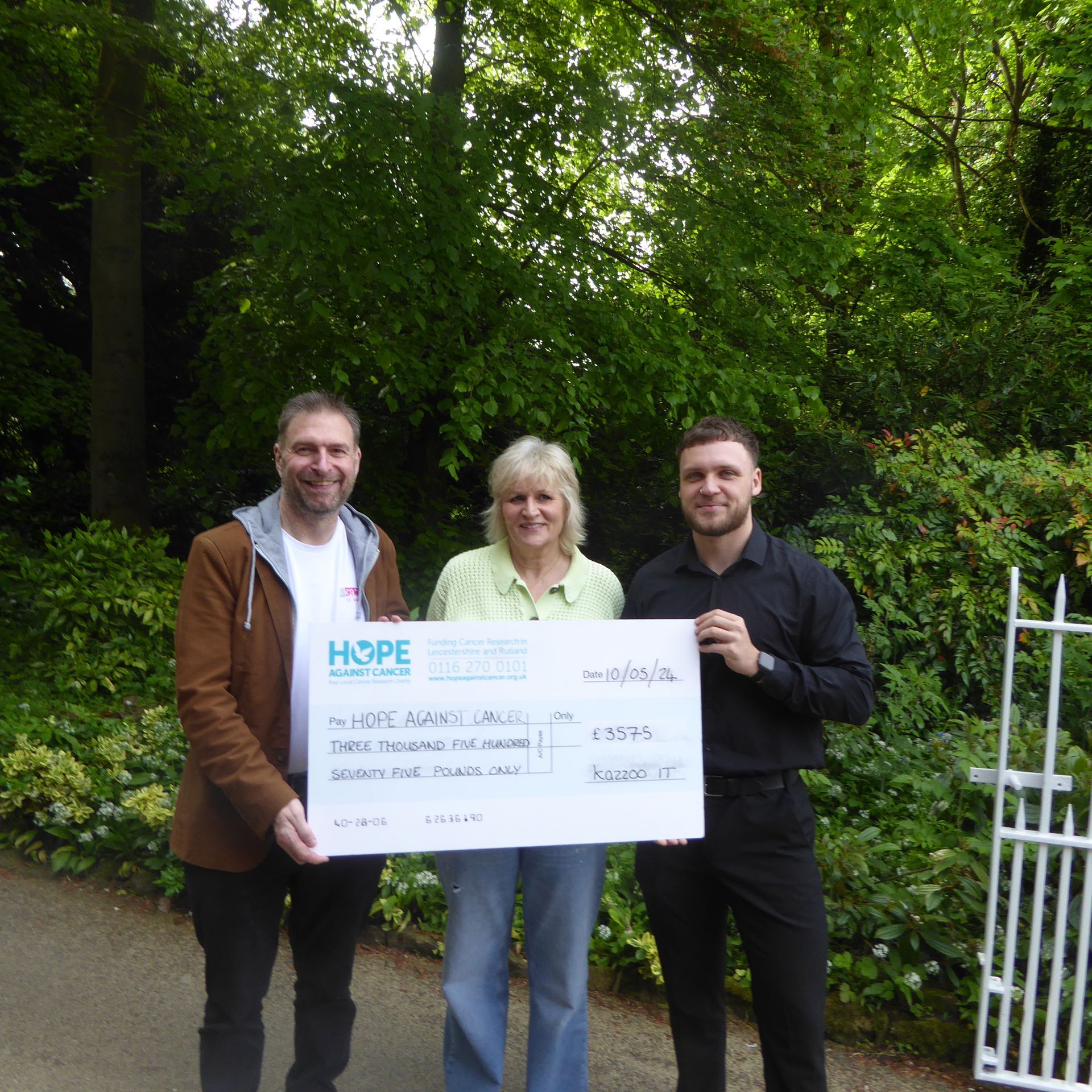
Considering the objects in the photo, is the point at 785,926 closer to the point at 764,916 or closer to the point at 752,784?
the point at 764,916

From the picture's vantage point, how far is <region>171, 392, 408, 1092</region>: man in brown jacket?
8.26 ft

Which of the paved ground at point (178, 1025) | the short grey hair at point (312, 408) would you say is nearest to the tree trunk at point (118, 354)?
the paved ground at point (178, 1025)

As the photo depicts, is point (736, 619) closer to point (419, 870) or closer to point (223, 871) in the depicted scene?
point (223, 871)

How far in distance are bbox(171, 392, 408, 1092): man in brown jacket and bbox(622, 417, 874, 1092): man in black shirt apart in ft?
2.99

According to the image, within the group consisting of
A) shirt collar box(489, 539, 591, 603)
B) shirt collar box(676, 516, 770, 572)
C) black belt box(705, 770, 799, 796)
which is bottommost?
black belt box(705, 770, 799, 796)

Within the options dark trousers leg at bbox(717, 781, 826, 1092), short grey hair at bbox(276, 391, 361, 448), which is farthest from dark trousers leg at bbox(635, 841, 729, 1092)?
short grey hair at bbox(276, 391, 361, 448)

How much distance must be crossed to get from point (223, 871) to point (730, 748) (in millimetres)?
1375

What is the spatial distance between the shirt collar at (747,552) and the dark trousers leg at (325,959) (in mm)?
1221

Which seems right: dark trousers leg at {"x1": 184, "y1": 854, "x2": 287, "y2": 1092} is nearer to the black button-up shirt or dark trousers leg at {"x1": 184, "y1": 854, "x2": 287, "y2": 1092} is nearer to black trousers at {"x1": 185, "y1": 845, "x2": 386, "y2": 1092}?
black trousers at {"x1": 185, "y1": 845, "x2": 386, "y2": 1092}

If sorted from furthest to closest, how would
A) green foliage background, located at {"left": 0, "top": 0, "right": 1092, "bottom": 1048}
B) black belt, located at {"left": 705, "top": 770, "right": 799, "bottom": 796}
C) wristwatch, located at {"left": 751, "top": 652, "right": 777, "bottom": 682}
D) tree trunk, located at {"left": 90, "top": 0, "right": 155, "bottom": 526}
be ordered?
1. tree trunk, located at {"left": 90, "top": 0, "right": 155, "bottom": 526}
2. green foliage background, located at {"left": 0, "top": 0, "right": 1092, "bottom": 1048}
3. black belt, located at {"left": 705, "top": 770, "right": 799, "bottom": 796}
4. wristwatch, located at {"left": 751, "top": 652, "right": 777, "bottom": 682}

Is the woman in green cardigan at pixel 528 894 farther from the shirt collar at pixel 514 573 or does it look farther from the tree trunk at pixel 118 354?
the tree trunk at pixel 118 354

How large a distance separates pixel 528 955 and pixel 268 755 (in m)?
0.92

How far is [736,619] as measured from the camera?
253 centimetres

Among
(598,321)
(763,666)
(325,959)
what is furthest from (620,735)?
(598,321)
